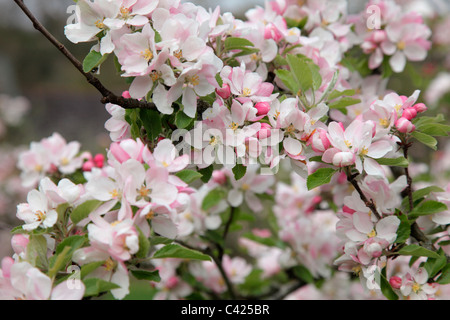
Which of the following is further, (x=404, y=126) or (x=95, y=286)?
(x=404, y=126)

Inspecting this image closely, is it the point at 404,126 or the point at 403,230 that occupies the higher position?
the point at 404,126

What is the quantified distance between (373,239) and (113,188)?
0.51m

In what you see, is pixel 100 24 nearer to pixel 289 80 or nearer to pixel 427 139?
pixel 289 80

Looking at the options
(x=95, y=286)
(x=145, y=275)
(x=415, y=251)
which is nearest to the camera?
(x=95, y=286)

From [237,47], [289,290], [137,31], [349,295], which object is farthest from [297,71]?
[349,295]

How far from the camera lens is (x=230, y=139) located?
0.86m

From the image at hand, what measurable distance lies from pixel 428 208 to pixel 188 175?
53 cm

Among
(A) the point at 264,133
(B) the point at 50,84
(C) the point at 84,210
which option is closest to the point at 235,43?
(A) the point at 264,133

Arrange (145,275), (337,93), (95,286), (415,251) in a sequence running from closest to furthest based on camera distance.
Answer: (95,286) → (145,275) → (415,251) → (337,93)

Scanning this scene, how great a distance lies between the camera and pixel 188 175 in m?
0.78

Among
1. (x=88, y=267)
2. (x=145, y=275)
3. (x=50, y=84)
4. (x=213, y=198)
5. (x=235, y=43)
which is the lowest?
(x=50, y=84)

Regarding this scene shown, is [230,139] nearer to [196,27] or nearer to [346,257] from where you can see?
[196,27]

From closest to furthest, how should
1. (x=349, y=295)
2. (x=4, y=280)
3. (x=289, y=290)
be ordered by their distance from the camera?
(x=4, y=280) → (x=289, y=290) → (x=349, y=295)

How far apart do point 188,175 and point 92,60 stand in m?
0.28
